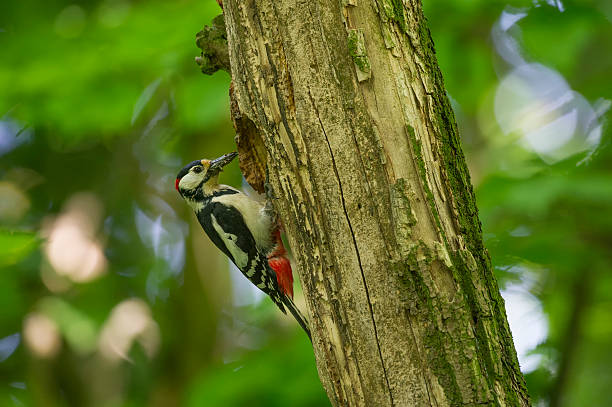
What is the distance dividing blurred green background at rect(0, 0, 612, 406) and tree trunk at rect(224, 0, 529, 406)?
144 cm

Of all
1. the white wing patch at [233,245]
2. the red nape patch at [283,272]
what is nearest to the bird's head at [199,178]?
the white wing patch at [233,245]

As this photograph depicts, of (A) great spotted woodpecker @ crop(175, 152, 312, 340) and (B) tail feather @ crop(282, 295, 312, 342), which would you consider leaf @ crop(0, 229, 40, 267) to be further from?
(B) tail feather @ crop(282, 295, 312, 342)

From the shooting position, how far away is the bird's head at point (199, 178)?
4.38 metres

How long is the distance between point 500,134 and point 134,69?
3500 millimetres

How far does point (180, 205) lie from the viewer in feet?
21.2

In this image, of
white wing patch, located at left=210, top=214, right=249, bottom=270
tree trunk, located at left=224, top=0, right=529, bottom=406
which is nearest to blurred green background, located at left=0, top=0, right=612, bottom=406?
white wing patch, located at left=210, top=214, right=249, bottom=270

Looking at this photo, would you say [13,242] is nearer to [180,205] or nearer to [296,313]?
[296,313]

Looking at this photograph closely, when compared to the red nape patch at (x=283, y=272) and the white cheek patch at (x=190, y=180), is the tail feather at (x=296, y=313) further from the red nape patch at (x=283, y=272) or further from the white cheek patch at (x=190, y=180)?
the white cheek patch at (x=190, y=180)

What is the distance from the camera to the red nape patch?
406 cm

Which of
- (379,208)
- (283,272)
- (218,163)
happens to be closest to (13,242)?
(218,163)

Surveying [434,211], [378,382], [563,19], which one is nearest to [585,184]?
[563,19]

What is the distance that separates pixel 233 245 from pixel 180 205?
2.45 meters

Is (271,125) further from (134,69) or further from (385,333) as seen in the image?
(134,69)

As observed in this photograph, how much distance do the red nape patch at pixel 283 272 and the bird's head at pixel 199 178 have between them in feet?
A: 2.48
